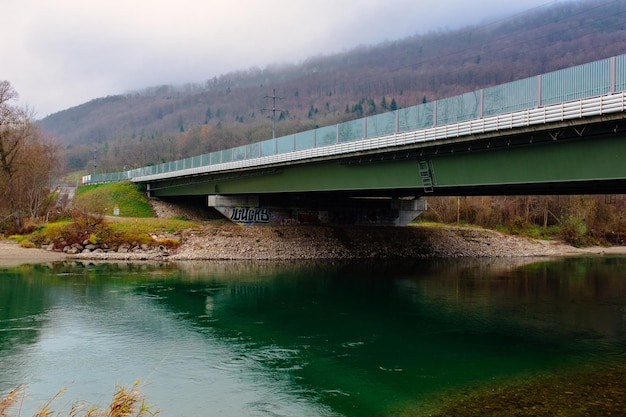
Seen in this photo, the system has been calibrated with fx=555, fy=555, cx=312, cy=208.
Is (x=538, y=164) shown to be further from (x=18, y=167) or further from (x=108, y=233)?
(x=18, y=167)

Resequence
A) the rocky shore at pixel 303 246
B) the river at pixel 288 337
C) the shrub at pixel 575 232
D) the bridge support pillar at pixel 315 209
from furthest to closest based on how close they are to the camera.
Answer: the shrub at pixel 575 232 < the bridge support pillar at pixel 315 209 < the rocky shore at pixel 303 246 < the river at pixel 288 337

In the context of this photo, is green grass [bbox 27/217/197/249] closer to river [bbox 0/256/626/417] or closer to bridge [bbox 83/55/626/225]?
bridge [bbox 83/55/626/225]

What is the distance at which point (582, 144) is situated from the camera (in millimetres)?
20547

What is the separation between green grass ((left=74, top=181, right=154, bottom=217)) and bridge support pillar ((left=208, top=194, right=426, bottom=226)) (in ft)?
52.5

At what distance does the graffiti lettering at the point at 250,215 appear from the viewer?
55.4 metres

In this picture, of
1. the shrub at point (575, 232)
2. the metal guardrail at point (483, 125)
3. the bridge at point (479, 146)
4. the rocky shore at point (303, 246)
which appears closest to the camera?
the metal guardrail at point (483, 125)

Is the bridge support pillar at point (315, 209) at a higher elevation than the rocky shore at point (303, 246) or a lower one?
higher

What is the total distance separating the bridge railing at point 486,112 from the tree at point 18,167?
3269 centimetres

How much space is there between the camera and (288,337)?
21828 millimetres

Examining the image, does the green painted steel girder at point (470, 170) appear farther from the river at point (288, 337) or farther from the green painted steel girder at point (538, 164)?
the river at point (288, 337)

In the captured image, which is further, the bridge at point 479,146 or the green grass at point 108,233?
the green grass at point 108,233

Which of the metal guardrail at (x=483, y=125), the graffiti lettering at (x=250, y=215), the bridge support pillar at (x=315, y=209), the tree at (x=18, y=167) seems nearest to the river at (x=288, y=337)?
the metal guardrail at (x=483, y=125)

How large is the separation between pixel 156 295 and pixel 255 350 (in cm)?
1250

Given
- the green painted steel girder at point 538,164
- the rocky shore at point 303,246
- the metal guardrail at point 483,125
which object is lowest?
the rocky shore at point 303,246
